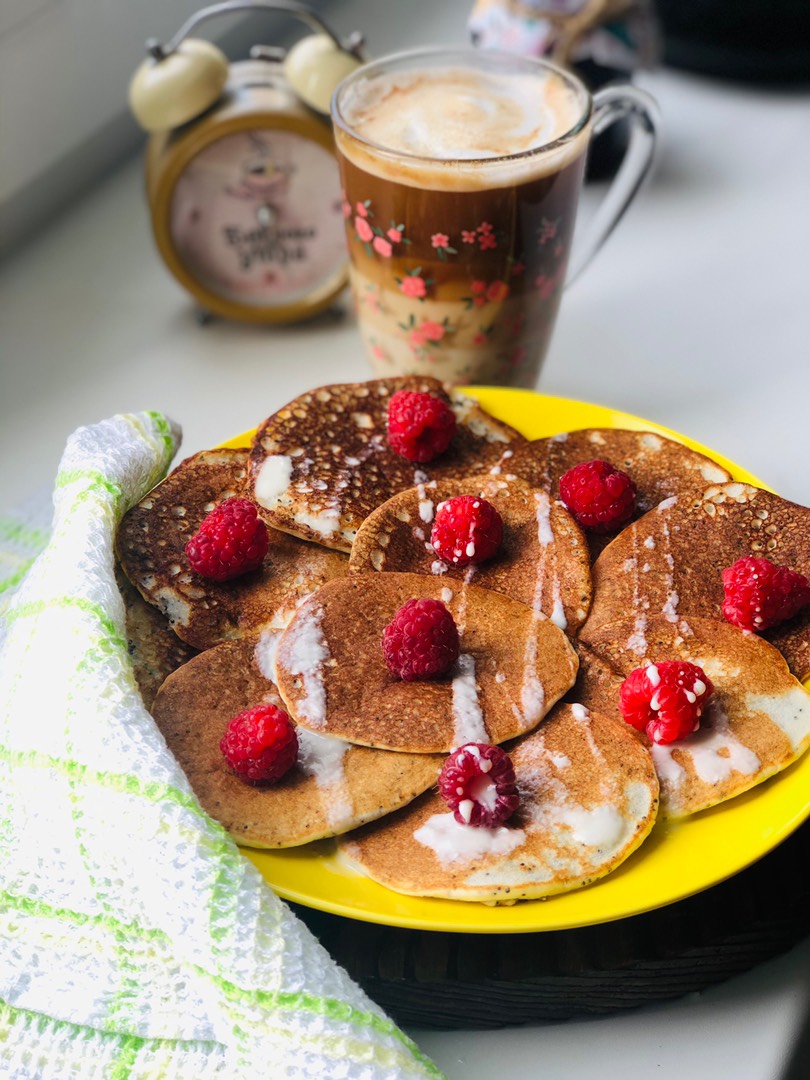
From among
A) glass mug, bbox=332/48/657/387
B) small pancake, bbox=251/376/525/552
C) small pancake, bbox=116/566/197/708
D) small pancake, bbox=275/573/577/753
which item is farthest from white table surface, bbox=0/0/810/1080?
small pancake, bbox=275/573/577/753

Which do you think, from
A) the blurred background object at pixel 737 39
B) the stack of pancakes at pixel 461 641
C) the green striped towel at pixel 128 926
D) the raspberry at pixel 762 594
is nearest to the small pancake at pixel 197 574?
the stack of pancakes at pixel 461 641

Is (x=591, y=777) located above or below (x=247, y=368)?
above

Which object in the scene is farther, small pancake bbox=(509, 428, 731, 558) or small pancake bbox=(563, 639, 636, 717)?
small pancake bbox=(509, 428, 731, 558)

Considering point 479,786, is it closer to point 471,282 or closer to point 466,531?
point 466,531

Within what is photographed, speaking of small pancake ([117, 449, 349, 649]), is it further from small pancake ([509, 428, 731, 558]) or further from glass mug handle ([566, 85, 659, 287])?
glass mug handle ([566, 85, 659, 287])

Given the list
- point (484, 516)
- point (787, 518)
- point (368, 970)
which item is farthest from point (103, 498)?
point (787, 518)

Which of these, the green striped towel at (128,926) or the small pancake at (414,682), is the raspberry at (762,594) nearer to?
the small pancake at (414,682)

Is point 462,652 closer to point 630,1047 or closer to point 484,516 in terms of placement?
point 484,516

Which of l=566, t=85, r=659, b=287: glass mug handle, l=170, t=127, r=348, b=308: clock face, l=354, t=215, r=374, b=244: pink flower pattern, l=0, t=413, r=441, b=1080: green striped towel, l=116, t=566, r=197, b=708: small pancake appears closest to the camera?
l=0, t=413, r=441, b=1080: green striped towel
